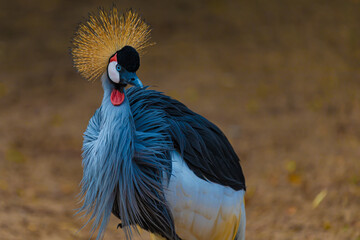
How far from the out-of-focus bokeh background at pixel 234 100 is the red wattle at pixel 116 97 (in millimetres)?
1187

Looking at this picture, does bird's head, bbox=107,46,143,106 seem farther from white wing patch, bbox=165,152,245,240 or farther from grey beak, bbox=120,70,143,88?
white wing patch, bbox=165,152,245,240

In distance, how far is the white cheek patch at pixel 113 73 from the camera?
5.75 feet

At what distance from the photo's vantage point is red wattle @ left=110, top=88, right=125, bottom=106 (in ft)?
5.77

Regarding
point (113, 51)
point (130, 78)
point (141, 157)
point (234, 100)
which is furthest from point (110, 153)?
point (234, 100)

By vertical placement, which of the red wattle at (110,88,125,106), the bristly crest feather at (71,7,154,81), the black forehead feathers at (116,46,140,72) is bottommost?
the red wattle at (110,88,125,106)

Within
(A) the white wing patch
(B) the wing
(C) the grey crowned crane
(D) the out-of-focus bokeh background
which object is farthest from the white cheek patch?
(D) the out-of-focus bokeh background

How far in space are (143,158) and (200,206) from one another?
32 cm

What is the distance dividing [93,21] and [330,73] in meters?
3.20

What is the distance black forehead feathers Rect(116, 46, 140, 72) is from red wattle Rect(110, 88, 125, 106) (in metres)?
0.10

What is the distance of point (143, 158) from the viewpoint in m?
1.79

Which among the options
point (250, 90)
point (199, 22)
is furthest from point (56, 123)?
point (199, 22)

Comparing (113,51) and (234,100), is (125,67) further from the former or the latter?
(234,100)

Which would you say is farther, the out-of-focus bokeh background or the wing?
the out-of-focus bokeh background

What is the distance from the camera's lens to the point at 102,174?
69.3 inches
